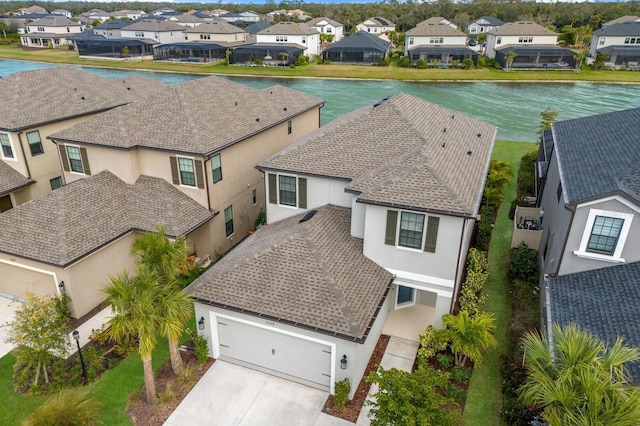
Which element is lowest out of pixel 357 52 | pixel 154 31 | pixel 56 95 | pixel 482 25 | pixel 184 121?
pixel 184 121

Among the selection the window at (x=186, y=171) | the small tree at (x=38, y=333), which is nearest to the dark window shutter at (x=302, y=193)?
the window at (x=186, y=171)

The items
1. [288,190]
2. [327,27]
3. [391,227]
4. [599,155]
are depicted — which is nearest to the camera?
[391,227]

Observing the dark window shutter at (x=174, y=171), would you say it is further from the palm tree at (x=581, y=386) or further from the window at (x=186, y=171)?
the palm tree at (x=581, y=386)

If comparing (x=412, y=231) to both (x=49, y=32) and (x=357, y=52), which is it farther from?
(x=49, y=32)

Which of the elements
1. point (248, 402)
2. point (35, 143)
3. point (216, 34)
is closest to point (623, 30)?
point (216, 34)

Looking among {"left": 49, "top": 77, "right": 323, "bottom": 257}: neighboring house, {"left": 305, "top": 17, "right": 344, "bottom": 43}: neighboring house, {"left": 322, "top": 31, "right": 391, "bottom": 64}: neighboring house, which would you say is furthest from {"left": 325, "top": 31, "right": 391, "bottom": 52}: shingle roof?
{"left": 49, "top": 77, "right": 323, "bottom": 257}: neighboring house

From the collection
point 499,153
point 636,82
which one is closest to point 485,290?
point 499,153
